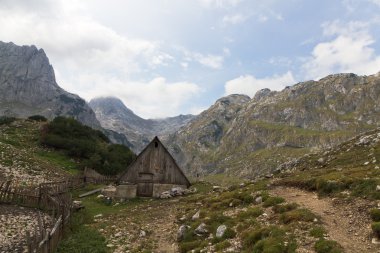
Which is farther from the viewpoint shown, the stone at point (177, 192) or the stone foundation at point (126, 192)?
the stone at point (177, 192)

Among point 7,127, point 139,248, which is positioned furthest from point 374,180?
point 7,127

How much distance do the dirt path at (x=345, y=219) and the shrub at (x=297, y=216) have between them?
24.1 inches

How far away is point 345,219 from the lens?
20094 mm

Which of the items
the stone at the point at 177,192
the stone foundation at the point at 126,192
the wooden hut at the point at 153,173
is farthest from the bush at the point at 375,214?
the wooden hut at the point at 153,173

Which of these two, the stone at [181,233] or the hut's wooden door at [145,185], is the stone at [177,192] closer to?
the hut's wooden door at [145,185]

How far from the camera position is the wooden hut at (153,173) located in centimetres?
4672

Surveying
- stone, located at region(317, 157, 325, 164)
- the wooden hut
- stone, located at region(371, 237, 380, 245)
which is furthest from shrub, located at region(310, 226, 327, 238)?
the wooden hut

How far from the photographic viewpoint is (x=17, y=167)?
5394 centimetres

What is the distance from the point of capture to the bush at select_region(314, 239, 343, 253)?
15.7m

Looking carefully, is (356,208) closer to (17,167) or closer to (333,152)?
(333,152)

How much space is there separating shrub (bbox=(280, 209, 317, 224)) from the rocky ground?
13877 mm

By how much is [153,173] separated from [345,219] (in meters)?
30.2

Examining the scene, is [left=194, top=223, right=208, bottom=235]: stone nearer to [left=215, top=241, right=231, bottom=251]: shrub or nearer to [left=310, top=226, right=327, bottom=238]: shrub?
[left=215, top=241, right=231, bottom=251]: shrub

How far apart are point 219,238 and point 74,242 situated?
28.3 feet
